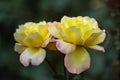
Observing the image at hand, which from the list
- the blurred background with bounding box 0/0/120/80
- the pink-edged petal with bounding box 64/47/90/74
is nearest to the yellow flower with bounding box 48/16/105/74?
the pink-edged petal with bounding box 64/47/90/74

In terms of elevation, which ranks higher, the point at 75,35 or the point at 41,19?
the point at 75,35

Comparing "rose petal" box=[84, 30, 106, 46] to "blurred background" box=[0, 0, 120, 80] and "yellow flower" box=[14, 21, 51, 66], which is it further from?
"blurred background" box=[0, 0, 120, 80]

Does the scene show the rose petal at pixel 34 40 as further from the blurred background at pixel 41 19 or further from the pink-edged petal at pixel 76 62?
the blurred background at pixel 41 19

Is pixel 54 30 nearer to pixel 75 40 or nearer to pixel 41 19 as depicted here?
pixel 75 40

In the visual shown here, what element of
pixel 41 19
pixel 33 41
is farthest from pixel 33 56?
pixel 41 19

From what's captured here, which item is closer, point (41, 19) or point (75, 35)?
point (75, 35)
